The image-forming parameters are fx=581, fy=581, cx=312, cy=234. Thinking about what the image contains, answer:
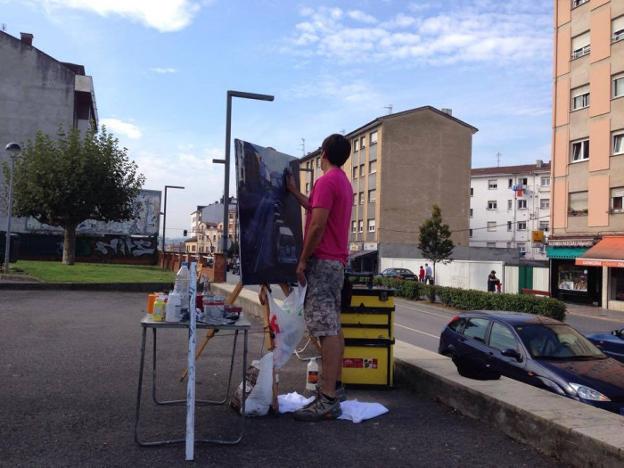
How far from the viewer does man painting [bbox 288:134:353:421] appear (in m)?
4.48

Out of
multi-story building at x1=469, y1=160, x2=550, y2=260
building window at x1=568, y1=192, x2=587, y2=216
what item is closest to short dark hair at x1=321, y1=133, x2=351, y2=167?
building window at x1=568, y1=192, x2=587, y2=216

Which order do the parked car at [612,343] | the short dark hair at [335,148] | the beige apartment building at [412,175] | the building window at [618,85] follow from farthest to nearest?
the beige apartment building at [412,175], the building window at [618,85], the parked car at [612,343], the short dark hair at [335,148]

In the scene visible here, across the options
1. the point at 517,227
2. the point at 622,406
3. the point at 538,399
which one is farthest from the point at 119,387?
the point at 517,227

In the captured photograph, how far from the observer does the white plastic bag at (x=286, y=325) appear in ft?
15.3

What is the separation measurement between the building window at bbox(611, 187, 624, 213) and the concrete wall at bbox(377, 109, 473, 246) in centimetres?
2796

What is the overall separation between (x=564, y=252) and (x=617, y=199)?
14.5 ft

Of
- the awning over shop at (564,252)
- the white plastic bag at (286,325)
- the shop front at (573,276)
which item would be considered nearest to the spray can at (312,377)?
the white plastic bag at (286,325)

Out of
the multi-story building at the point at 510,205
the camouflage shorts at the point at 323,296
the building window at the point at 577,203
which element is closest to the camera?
the camouflage shorts at the point at 323,296

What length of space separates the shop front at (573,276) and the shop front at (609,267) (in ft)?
3.64

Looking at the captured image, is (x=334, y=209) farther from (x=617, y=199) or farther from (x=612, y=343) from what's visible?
(x=617, y=199)

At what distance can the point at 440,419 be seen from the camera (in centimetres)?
455

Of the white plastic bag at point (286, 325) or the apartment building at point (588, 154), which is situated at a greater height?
the apartment building at point (588, 154)

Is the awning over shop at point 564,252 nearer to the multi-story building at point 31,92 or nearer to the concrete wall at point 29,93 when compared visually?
the multi-story building at point 31,92

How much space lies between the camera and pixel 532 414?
154 inches
